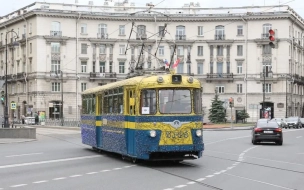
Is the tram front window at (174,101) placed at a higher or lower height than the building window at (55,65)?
lower

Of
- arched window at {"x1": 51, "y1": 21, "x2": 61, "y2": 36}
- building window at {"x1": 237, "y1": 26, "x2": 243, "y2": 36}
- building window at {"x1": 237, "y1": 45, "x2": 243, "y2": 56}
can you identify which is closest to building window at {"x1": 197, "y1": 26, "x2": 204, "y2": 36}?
building window at {"x1": 237, "y1": 26, "x2": 243, "y2": 36}

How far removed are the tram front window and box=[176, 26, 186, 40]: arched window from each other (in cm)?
7614

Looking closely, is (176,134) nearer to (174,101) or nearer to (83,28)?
(174,101)

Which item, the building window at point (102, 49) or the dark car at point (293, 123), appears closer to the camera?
the dark car at point (293, 123)

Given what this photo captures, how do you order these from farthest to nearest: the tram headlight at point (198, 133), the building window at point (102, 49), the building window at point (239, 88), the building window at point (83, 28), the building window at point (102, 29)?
the building window at point (239, 88), the building window at point (102, 49), the building window at point (102, 29), the building window at point (83, 28), the tram headlight at point (198, 133)

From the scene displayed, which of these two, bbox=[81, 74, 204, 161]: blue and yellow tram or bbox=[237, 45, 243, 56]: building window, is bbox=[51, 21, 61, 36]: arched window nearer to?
bbox=[237, 45, 243, 56]: building window

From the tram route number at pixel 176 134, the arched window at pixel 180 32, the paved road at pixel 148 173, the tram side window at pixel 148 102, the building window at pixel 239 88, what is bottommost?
the paved road at pixel 148 173

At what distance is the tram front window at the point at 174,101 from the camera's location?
19.8m

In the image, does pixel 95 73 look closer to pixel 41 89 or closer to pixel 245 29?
pixel 41 89

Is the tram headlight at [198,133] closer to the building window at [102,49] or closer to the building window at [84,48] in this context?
the building window at [84,48]

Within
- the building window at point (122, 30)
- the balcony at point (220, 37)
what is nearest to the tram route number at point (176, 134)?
the building window at point (122, 30)

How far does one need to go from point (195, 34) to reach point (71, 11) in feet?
63.5

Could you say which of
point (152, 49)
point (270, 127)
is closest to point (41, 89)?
point (152, 49)

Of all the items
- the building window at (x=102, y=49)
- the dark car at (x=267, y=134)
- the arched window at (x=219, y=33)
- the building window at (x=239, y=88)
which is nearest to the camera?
the dark car at (x=267, y=134)
